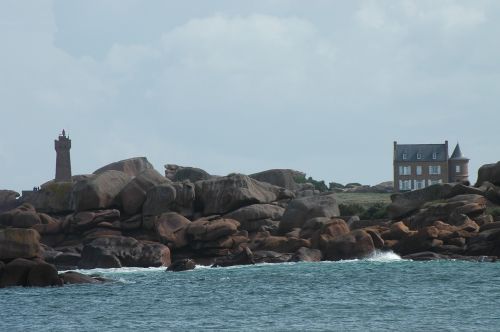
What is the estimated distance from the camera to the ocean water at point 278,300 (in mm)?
37656

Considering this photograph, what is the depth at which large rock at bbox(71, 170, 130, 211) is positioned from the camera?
249 feet

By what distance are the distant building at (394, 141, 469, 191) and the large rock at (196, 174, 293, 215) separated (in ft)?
163

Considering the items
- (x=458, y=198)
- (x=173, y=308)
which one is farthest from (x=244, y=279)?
(x=458, y=198)

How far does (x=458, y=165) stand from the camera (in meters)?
124

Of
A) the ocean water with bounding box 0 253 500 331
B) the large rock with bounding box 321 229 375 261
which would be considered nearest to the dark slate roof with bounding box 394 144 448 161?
the large rock with bounding box 321 229 375 261

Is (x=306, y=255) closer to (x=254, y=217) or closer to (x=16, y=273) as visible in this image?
(x=254, y=217)

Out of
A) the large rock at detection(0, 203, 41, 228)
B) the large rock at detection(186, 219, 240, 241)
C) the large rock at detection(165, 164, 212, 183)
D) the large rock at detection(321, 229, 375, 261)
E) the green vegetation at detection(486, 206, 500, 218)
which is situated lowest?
the large rock at detection(321, 229, 375, 261)

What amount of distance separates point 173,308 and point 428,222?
32.2 metres

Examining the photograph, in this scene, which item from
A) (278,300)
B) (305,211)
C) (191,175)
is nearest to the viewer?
(278,300)

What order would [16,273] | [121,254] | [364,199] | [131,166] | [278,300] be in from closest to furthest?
[278,300] → [16,273] → [121,254] → [131,166] → [364,199]

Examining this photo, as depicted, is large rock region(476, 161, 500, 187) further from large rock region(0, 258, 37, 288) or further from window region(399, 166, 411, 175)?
window region(399, 166, 411, 175)

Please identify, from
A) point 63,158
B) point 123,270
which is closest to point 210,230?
point 123,270

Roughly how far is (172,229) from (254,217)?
6.91 meters

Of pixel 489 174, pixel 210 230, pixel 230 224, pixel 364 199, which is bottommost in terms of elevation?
pixel 210 230
